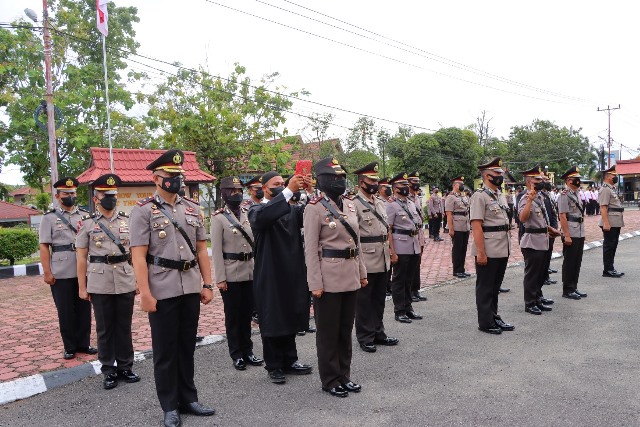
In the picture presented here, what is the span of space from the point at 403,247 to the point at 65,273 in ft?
13.3

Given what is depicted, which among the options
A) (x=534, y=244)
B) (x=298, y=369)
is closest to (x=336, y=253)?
(x=298, y=369)

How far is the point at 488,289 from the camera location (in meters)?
5.92

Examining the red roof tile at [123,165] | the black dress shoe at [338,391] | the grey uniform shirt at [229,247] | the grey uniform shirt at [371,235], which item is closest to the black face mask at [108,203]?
the grey uniform shirt at [229,247]

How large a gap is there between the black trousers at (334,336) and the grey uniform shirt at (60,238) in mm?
2893

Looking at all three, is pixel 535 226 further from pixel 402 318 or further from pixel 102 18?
pixel 102 18

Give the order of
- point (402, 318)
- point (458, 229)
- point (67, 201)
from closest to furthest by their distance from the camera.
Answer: point (67, 201) < point (402, 318) < point (458, 229)

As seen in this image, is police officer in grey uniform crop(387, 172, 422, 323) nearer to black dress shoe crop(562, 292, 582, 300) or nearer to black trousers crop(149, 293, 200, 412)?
black dress shoe crop(562, 292, 582, 300)

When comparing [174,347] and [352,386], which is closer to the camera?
[174,347]

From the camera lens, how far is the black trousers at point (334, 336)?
4.16m

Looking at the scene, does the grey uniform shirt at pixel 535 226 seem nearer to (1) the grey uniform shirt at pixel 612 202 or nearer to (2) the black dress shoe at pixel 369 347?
(2) the black dress shoe at pixel 369 347

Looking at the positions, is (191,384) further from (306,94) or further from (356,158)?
(356,158)

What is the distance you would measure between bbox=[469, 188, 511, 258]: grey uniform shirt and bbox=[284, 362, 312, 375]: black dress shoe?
252 centimetres

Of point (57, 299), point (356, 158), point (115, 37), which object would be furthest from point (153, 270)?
point (356, 158)

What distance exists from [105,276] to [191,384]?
1462mm
